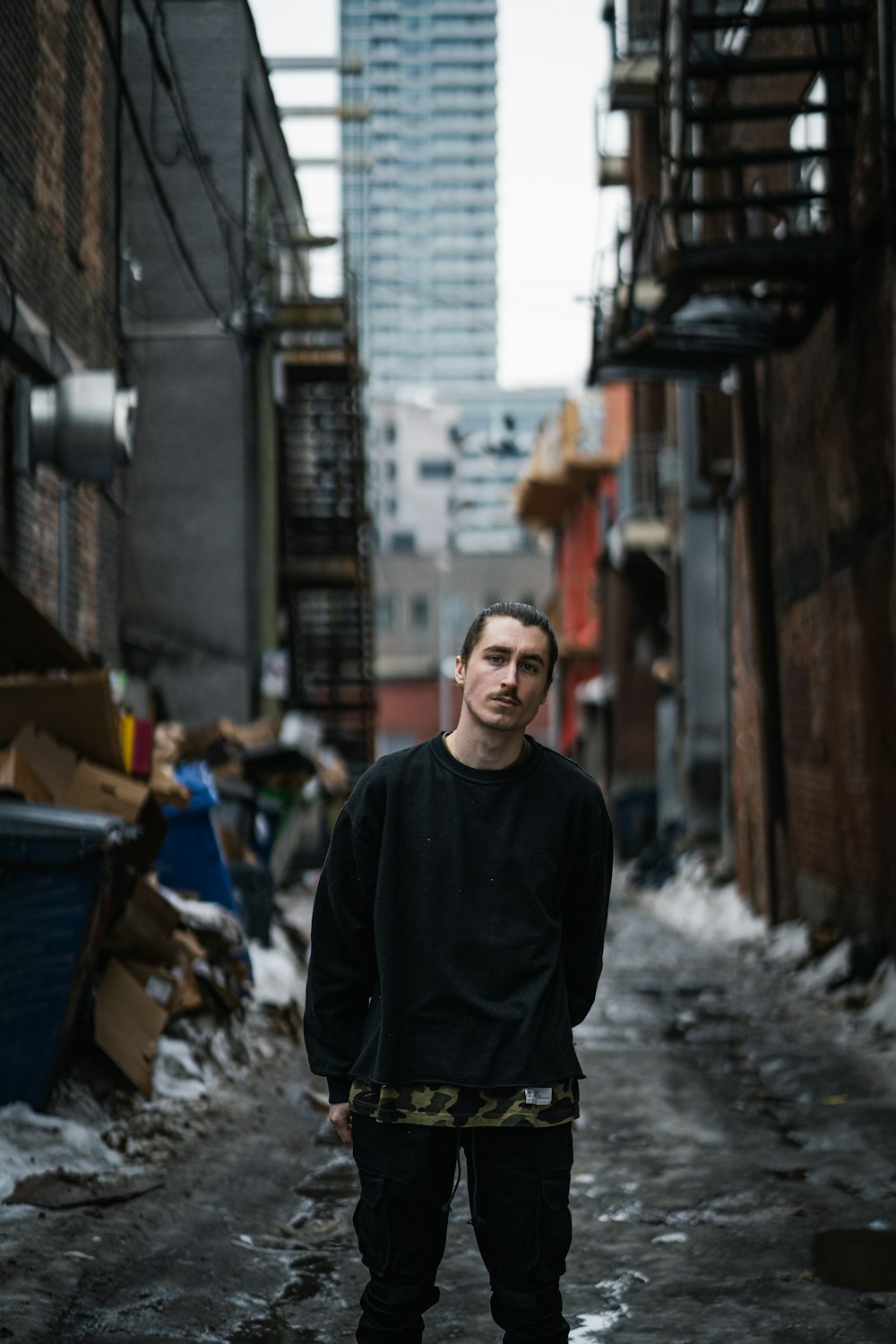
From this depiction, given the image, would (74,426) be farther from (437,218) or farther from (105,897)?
(437,218)

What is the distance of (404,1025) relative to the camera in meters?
3.33

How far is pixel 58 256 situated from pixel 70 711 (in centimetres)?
496

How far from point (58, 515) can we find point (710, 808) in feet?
42.2

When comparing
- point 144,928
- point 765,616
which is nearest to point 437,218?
point 765,616

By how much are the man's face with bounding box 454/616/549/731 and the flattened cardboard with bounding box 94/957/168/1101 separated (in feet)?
12.3

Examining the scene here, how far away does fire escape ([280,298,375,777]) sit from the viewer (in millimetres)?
23609

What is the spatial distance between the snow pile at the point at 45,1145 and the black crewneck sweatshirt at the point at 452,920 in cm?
261

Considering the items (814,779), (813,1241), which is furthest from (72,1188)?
(814,779)

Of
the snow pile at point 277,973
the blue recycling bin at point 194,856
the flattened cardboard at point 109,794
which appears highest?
the flattened cardboard at point 109,794

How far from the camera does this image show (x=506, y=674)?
3.39 m

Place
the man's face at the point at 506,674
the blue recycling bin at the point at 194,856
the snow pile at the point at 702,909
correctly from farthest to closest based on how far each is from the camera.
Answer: the snow pile at the point at 702,909, the blue recycling bin at the point at 194,856, the man's face at the point at 506,674

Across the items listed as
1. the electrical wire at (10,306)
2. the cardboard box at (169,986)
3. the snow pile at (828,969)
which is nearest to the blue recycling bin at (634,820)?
the snow pile at (828,969)

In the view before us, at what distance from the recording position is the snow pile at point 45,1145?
5.64m

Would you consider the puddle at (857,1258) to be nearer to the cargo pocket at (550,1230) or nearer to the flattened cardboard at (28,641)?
the cargo pocket at (550,1230)
